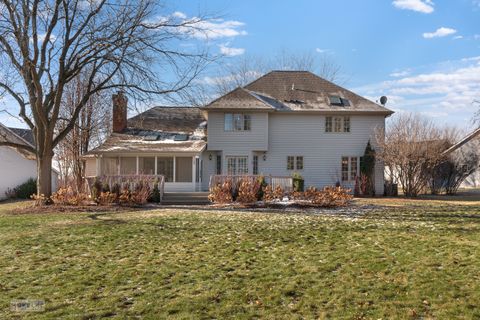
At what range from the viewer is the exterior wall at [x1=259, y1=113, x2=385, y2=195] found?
1026 inches

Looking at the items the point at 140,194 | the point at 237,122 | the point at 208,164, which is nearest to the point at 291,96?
the point at 237,122

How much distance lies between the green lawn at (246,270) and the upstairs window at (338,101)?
15.6 meters

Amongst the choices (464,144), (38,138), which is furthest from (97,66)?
(464,144)

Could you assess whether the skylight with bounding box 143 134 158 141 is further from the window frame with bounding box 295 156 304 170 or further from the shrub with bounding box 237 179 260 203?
the shrub with bounding box 237 179 260 203

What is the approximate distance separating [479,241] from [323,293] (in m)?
4.89

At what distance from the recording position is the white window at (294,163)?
86.0 feet

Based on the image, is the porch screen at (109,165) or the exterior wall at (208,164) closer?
the exterior wall at (208,164)

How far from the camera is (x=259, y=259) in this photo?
7324mm

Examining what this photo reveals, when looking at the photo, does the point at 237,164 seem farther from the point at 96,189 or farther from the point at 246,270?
the point at 246,270

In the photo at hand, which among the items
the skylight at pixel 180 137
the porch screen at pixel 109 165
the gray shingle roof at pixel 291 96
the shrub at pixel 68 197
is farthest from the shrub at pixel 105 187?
the skylight at pixel 180 137

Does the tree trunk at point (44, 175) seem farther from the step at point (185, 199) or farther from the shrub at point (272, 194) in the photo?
the shrub at point (272, 194)

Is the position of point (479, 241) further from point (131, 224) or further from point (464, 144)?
point (464, 144)

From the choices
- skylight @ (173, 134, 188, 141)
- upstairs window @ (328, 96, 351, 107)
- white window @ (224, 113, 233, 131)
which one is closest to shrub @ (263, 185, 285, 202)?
white window @ (224, 113, 233, 131)

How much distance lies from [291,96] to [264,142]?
12.8ft
